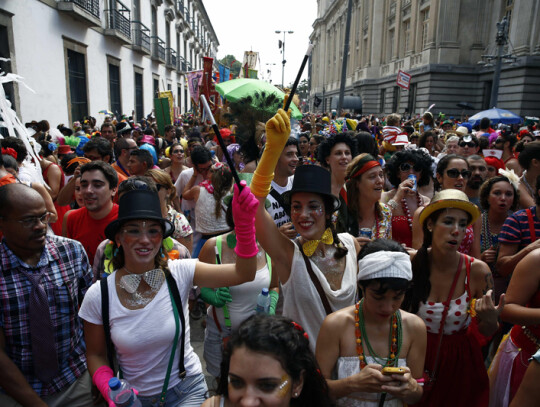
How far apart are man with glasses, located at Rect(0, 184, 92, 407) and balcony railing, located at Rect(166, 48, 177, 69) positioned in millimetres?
28243

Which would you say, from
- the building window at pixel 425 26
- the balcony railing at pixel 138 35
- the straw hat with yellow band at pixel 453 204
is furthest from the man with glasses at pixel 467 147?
the building window at pixel 425 26

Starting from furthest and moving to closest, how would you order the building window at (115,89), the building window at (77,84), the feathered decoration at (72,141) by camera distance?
the building window at (115,89), the building window at (77,84), the feathered decoration at (72,141)

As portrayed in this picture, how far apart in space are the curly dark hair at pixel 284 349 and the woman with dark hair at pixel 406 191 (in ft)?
7.76

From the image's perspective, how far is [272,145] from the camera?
2080 mm

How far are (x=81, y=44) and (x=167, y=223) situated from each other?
48.4 ft

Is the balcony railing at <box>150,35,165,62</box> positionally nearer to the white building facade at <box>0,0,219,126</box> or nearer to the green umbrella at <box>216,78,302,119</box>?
the white building facade at <box>0,0,219,126</box>

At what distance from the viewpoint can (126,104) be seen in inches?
782

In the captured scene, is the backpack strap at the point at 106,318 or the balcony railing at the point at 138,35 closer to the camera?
the backpack strap at the point at 106,318

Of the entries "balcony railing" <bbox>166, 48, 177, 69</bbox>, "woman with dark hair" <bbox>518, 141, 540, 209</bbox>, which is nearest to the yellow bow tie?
"woman with dark hair" <bbox>518, 141, 540, 209</bbox>

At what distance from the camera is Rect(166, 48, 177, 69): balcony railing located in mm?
28297

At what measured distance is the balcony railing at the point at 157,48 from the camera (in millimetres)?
24547

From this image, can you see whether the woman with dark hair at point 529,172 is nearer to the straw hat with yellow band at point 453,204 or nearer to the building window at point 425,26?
the straw hat with yellow band at point 453,204

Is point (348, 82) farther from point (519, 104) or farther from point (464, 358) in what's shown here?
point (464, 358)

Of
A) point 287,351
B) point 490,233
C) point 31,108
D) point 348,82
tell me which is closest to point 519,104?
point 490,233
